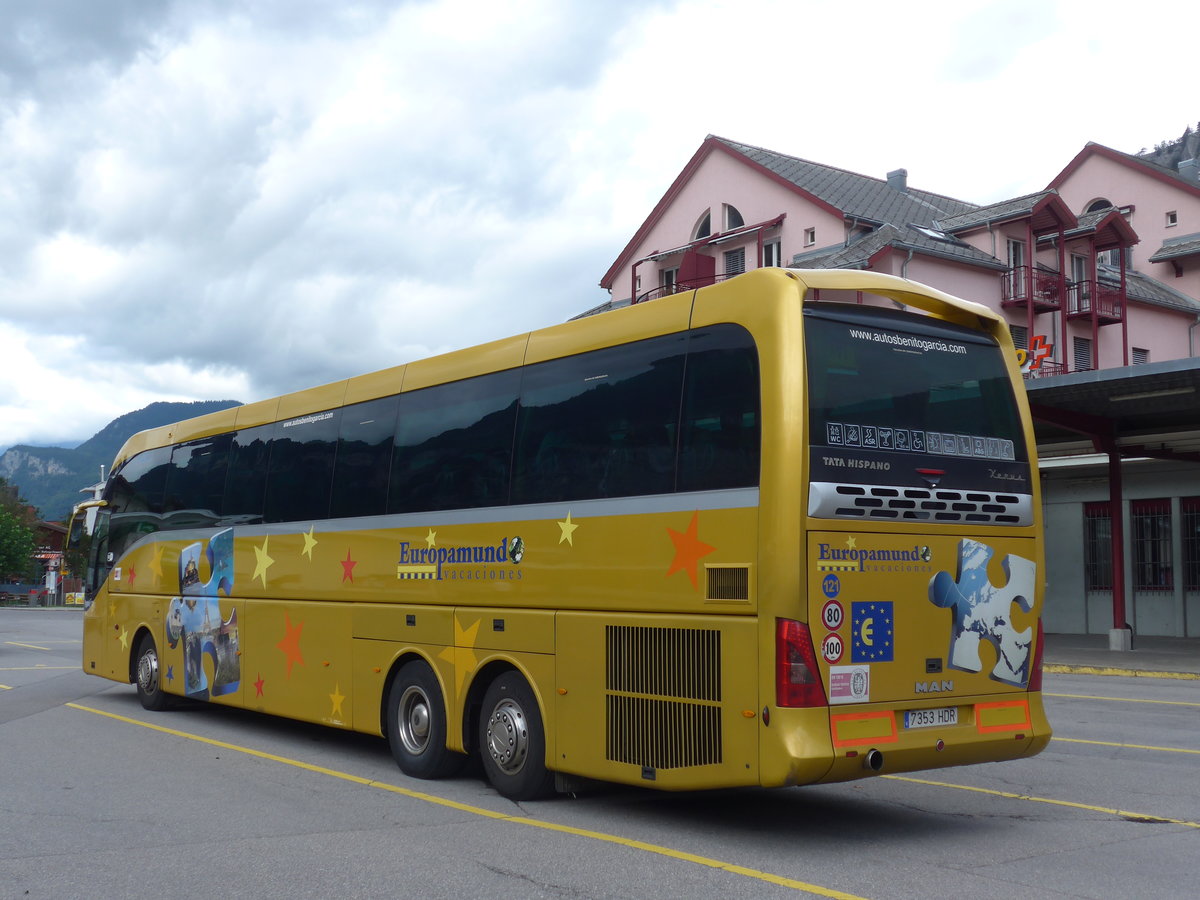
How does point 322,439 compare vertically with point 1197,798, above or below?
above

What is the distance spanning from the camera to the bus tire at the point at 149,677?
15.0m

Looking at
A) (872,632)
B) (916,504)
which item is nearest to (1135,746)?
(916,504)

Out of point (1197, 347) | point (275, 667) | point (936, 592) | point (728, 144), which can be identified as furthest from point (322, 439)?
point (1197, 347)

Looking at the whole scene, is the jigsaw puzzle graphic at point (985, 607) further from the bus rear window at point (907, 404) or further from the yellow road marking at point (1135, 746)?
the yellow road marking at point (1135, 746)

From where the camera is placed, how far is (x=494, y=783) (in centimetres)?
906

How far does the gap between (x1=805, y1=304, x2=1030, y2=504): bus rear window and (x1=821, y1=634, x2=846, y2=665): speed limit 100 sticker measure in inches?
35.3

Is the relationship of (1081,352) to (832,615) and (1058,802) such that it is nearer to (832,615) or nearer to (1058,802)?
(1058,802)

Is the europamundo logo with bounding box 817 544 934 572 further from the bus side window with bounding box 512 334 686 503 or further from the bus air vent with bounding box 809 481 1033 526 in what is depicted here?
the bus side window with bounding box 512 334 686 503

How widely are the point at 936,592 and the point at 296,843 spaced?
4103 millimetres

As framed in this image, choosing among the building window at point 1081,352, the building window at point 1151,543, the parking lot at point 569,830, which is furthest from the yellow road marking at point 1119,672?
the building window at point 1081,352

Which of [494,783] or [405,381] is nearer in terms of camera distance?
[494,783]

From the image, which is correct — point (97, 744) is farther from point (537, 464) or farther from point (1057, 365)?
point (1057, 365)

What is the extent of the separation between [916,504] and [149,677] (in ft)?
35.6

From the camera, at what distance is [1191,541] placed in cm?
2834
